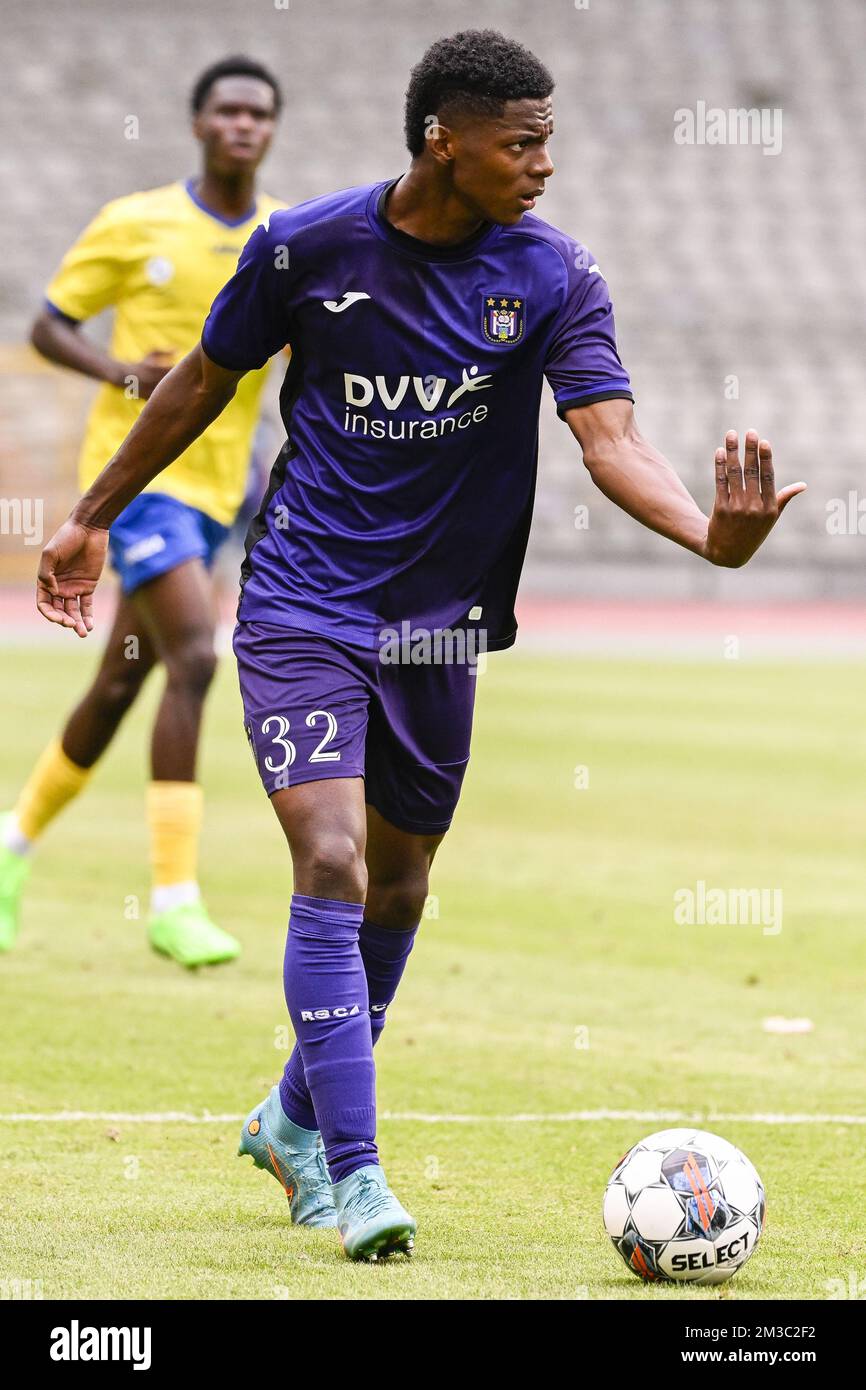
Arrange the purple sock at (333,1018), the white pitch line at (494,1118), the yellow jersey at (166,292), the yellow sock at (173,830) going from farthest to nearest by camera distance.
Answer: the yellow jersey at (166,292)
the yellow sock at (173,830)
the white pitch line at (494,1118)
the purple sock at (333,1018)

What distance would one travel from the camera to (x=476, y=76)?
4027mm

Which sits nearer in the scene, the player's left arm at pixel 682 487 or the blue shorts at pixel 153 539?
the player's left arm at pixel 682 487

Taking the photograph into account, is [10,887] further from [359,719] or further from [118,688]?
[359,719]

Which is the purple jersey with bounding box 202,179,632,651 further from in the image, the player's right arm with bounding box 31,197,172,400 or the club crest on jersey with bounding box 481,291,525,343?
the player's right arm with bounding box 31,197,172,400

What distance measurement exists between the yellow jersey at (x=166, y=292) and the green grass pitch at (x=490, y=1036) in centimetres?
179

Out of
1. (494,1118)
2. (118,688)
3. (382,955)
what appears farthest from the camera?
(118,688)

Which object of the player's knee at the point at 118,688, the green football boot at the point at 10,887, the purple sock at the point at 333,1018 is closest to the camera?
the purple sock at the point at 333,1018

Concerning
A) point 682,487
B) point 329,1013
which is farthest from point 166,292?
point 329,1013

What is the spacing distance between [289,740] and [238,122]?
4013 millimetres

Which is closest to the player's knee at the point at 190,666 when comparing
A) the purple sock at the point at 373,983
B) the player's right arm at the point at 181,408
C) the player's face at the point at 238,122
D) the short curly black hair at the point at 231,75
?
the player's face at the point at 238,122

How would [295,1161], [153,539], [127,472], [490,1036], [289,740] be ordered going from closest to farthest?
[289,740]
[295,1161]
[127,472]
[490,1036]
[153,539]

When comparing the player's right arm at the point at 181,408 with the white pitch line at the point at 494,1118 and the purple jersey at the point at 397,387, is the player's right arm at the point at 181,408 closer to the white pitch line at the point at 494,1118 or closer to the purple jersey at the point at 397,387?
the purple jersey at the point at 397,387

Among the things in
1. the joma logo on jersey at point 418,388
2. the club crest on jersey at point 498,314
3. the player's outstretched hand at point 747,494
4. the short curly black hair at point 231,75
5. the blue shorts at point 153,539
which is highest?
the short curly black hair at point 231,75

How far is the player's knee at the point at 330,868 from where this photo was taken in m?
4.03
